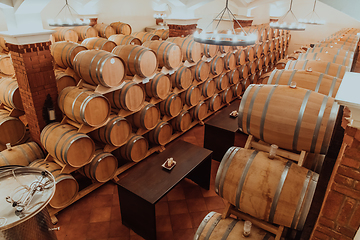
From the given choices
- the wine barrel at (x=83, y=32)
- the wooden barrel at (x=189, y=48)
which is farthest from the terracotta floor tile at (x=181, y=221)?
the wine barrel at (x=83, y=32)

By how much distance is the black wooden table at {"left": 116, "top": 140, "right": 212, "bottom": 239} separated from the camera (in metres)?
3.20

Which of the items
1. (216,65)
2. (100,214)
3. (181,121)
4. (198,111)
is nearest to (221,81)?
(216,65)

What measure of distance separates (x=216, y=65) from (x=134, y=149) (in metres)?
3.54

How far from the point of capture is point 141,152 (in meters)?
5.00

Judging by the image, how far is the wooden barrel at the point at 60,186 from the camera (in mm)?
3730

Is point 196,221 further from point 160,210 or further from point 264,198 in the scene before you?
point 264,198

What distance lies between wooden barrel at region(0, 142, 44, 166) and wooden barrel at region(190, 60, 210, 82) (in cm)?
393

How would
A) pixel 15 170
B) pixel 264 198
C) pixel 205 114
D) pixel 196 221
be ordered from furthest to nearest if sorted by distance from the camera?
pixel 205 114, pixel 196 221, pixel 15 170, pixel 264 198

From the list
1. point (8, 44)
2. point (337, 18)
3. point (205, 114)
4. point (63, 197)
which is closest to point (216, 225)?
point (63, 197)

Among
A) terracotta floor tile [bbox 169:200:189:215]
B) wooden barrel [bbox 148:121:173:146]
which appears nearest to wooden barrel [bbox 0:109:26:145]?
wooden barrel [bbox 148:121:173:146]

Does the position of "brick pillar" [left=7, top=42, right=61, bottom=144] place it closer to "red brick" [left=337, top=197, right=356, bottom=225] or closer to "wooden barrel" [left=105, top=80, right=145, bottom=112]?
"wooden barrel" [left=105, top=80, right=145, bottom=112]

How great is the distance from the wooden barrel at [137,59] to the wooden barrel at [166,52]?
1.39 feet

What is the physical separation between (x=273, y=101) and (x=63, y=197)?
346cm

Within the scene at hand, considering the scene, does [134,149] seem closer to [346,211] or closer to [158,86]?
[158,86]
